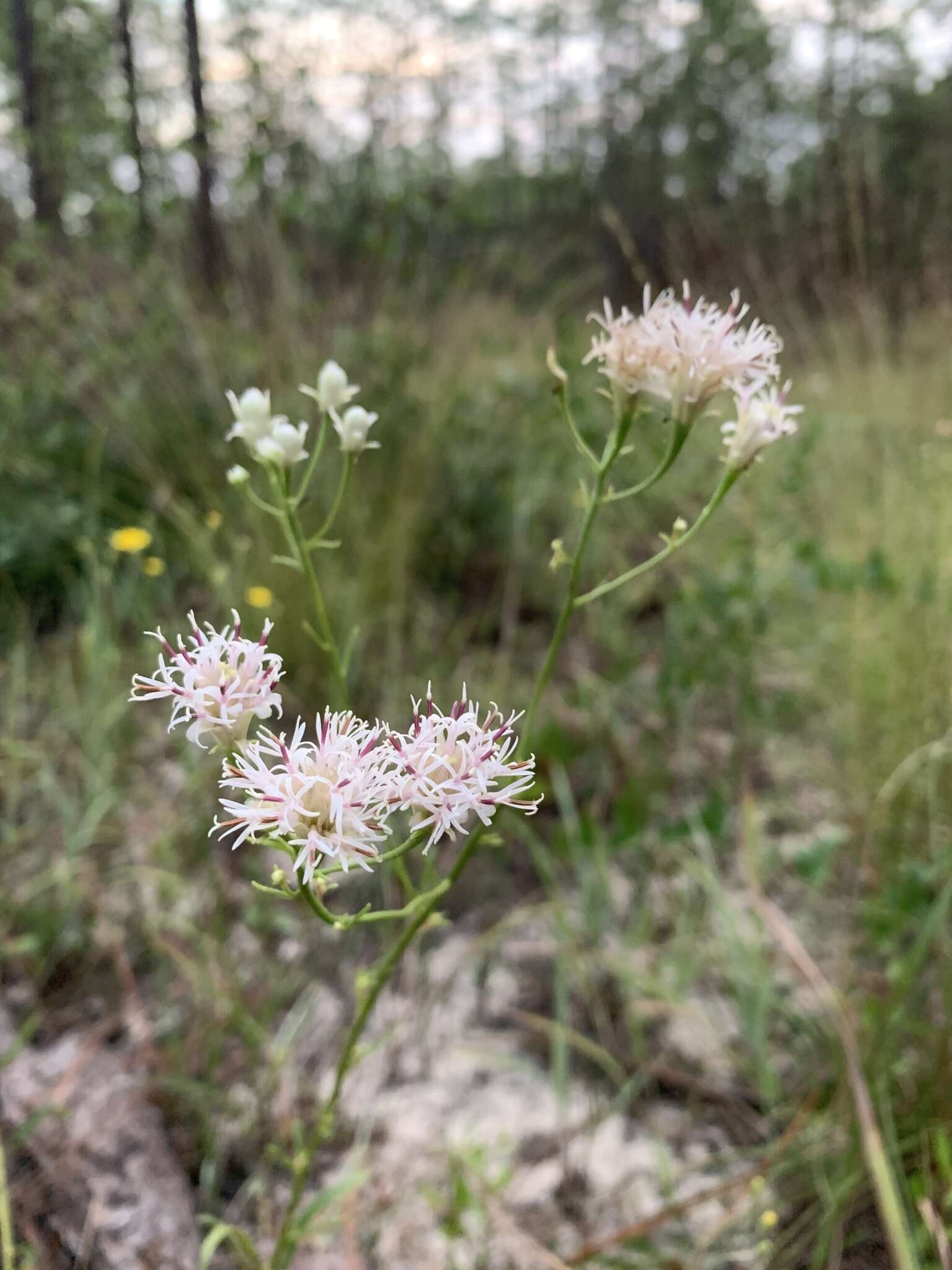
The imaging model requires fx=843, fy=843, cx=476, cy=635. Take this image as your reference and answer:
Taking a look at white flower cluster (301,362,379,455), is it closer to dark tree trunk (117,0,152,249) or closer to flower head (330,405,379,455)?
flower head (330,405,379,455)

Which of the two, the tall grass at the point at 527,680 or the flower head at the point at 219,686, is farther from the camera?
the tall grass at the point at 527,680

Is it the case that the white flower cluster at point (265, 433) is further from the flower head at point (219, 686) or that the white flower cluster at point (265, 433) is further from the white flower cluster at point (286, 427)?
the flower head at point (219, 686)

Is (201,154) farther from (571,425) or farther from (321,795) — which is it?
(321,795)

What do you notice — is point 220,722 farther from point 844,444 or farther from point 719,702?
point 844,444

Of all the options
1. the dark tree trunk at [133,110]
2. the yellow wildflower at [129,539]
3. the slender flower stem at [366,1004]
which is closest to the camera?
the slender flower stem at [366,1004]

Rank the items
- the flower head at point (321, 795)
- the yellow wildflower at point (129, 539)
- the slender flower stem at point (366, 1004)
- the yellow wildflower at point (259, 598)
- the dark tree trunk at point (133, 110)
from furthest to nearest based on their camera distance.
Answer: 1. the dark tree trunk at point (133, 110)
2. the yellow wildflower at point (129, 539)
3. the yellow wildflower at point (259, 598)
4. the slender flower stem at point (366, 1004)
5. the flower head at point (321, 795)

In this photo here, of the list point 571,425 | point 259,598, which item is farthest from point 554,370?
point 259,598

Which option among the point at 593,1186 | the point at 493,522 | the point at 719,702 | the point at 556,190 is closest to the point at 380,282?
the point at 493,522

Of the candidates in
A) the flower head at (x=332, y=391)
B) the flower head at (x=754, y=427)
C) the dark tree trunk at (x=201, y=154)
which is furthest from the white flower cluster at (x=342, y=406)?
the dark tree trunk at (x=201, y=154)
